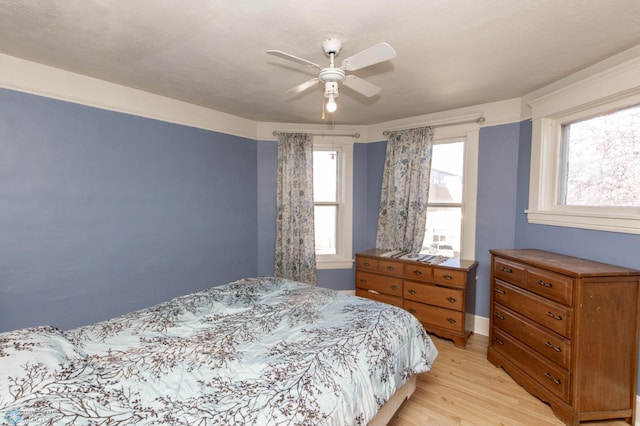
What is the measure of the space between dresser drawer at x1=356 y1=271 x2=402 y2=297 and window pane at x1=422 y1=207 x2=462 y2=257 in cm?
66

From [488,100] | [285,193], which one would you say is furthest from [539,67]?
[285,193]

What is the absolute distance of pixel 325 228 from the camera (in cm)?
427

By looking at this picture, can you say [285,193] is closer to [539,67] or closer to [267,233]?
[267,233]

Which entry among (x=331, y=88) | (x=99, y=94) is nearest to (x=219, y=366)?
(x=331, y=88)

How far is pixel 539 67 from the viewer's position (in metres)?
2.26

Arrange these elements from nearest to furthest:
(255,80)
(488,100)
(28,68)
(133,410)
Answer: (133,410)
(28,68)
(255,80)
(488,100)

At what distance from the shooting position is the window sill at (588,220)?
78.6 inches

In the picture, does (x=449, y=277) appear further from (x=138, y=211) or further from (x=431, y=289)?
(x=138, y=211)

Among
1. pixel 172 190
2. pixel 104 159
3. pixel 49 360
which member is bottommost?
pixel 49 360

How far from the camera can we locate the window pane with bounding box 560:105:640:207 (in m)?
2.14

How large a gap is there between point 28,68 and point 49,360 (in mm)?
2208

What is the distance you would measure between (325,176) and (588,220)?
284 centimetres

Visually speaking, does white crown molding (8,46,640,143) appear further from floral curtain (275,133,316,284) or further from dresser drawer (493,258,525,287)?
dresser drawer (493,258,525,287)

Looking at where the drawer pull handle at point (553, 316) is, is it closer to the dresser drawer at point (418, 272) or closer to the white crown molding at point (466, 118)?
the dresser drawer at point (418, 272)
